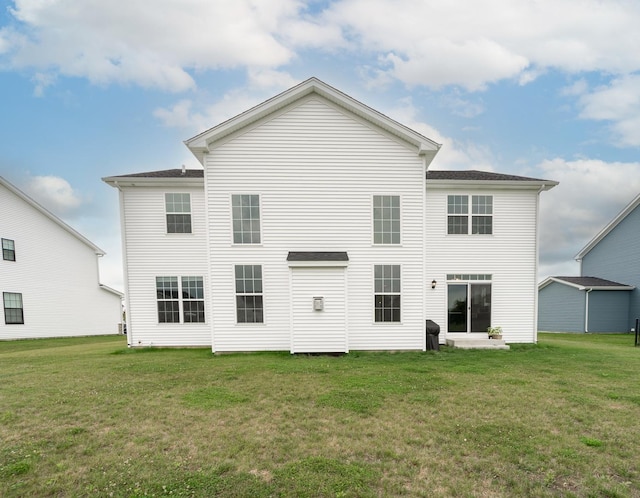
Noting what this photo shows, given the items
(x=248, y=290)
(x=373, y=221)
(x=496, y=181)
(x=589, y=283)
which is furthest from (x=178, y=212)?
(x=589, y=283)

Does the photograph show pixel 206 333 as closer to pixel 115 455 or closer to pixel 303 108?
pixel 115 455

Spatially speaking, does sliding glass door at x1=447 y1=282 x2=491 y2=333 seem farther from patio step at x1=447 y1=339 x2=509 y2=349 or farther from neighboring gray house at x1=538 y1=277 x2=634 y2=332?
neighboring gray house at x1=538 y1=277 x2=634 y2=332

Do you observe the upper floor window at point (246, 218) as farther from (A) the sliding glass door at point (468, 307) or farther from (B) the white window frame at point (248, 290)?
(A) the sliding glass door at point (468, 307)

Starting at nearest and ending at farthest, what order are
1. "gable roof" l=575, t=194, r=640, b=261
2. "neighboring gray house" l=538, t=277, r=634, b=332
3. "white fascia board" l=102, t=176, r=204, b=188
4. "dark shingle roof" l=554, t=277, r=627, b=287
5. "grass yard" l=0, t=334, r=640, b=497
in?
"grass yard" l=0, t=334, r=640, b=497, "white fascia board" l=102, t=176, r=204, b=188, "gable roof" l=575, t=194, r=640, b=261, "neighboring gray house" l=538, t=277, r=634, b=332, "dark shingle roof" l=554, t=277, r=627, b=287

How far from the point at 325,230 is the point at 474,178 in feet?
21.4

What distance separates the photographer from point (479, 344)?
35.8 ft

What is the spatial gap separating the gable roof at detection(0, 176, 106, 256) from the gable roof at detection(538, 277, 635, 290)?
33995 millimetres

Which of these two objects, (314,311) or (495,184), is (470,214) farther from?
(314,311)

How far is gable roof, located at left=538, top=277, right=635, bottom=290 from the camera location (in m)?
19.0

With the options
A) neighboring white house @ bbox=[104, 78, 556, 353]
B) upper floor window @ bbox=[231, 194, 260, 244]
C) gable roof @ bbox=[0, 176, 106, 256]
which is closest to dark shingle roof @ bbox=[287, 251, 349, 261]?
neighboring white house @ bbox=[104, 78, 556, 353]

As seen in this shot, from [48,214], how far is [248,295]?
18.7 meters

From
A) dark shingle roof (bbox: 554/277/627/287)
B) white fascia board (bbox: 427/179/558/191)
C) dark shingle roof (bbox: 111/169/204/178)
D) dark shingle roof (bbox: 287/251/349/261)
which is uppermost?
dark shingle roof (bbox: 111/169/204/178)

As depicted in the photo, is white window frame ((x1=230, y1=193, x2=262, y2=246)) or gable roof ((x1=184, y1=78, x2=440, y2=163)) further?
white window frame ((x1=230, y1=193, x2=262, y2=246))

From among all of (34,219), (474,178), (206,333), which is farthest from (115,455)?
(34,219)
